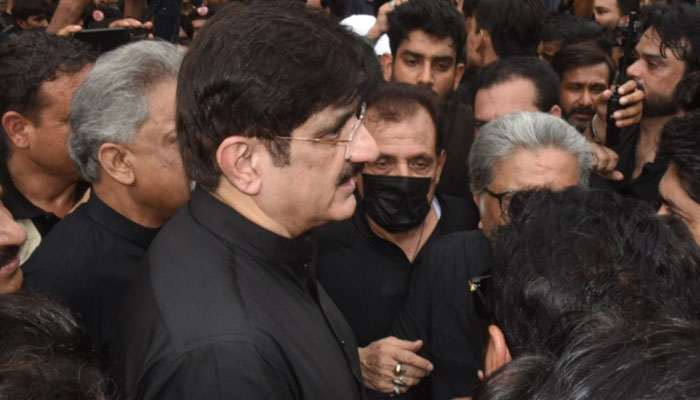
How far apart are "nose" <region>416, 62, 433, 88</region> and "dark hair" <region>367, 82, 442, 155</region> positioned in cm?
124

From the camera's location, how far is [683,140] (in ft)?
8.59

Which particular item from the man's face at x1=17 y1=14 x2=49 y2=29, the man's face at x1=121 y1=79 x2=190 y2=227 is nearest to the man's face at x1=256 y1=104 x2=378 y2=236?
the man's face at x1=121 y1=79 x2=190 y2=227

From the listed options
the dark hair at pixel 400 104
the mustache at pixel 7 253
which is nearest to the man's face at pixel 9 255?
the mustache at pixel 7 253

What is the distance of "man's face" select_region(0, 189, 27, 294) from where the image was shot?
6.26 ft

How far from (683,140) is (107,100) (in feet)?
6.55

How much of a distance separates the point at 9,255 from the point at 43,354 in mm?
694

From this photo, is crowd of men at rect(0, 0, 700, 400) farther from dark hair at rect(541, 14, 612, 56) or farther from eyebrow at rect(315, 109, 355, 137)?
dark hair at rect(541, 14, 612, 56)

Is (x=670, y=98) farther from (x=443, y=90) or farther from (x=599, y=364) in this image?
(x=599, y=364)

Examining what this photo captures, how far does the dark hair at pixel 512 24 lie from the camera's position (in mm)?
4805

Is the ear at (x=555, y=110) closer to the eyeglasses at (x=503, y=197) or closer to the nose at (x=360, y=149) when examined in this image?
the eyeglasses at (x=503, y=197)

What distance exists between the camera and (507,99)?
379 centimetres

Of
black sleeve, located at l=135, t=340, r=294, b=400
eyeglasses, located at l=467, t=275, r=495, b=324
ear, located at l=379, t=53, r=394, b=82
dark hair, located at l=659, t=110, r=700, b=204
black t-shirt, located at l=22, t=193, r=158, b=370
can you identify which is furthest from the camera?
ear, located at l=379, t=53, r=394, b=82

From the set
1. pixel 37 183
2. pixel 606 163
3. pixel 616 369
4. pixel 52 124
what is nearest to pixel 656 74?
pixel 606 163

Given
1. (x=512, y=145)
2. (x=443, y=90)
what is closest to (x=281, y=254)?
(x=512, y=145)
